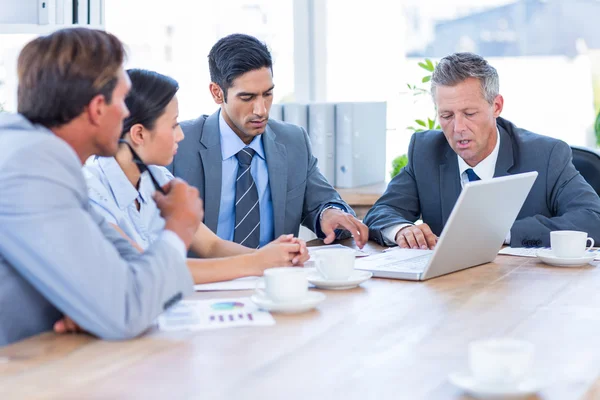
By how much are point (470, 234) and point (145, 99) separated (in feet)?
2.90

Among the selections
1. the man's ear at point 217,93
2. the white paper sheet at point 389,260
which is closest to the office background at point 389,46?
the man's ear at point 217,93

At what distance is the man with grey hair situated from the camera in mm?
2670

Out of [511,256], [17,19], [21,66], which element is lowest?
[511,256]

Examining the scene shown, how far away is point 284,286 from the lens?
5.29 ft

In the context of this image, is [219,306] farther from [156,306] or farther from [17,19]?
[17,19]

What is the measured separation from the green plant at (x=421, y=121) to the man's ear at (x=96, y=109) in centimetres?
241

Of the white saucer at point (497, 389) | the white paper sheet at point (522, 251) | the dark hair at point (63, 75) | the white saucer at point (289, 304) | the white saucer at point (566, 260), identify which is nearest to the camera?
the white saucer at point (497, 389)

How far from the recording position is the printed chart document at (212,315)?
59.2 inches

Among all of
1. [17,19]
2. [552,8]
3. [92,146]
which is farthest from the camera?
[552,8]

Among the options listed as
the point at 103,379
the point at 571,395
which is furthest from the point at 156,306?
the point at 571,395

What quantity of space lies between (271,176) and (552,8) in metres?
1.81

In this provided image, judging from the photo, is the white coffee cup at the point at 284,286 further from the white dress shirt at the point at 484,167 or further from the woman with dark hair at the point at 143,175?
the white dress shirt at the point at 484,167

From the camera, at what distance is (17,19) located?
10.4 ft

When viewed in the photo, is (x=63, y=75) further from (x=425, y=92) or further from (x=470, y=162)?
(x=425, y=92)
